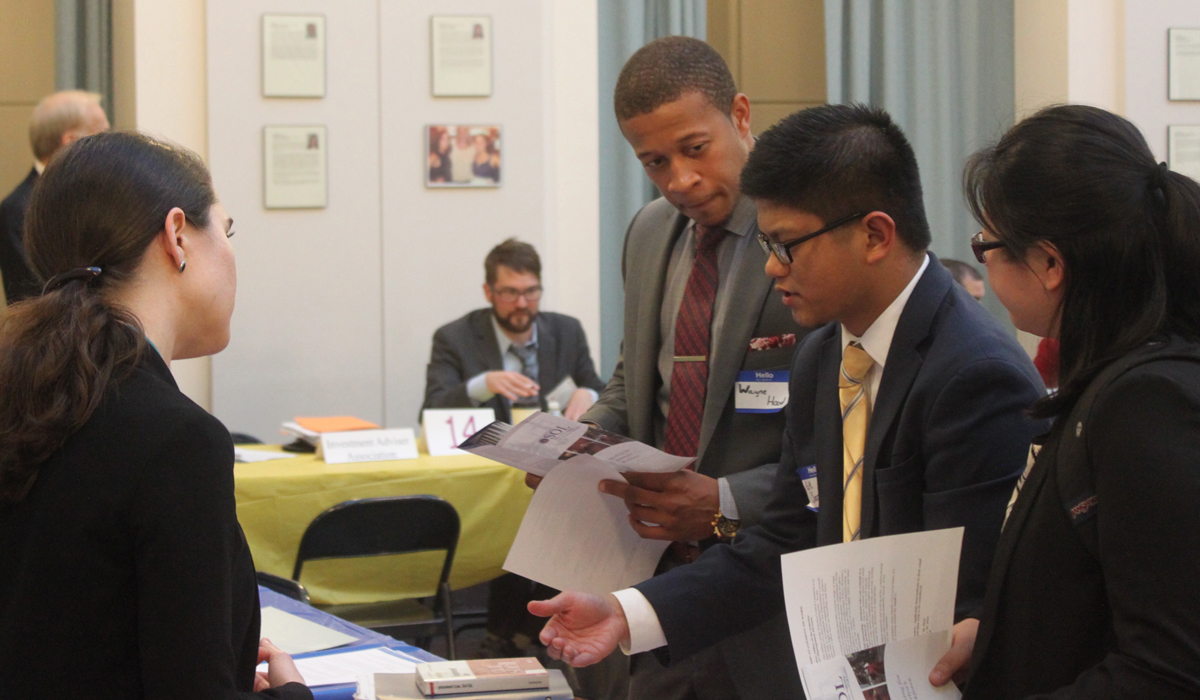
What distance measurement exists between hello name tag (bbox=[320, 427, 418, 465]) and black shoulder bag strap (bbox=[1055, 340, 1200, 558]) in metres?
3.02

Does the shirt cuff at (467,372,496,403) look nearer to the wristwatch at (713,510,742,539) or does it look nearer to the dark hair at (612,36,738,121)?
the dark hair at (612,36,738,121)

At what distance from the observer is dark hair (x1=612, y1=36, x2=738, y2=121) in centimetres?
188

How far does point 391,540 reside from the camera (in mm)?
3408

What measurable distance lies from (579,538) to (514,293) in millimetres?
3012

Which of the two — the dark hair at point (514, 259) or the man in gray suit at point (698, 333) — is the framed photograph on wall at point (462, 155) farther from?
the man in gray suit at point (698, 333)

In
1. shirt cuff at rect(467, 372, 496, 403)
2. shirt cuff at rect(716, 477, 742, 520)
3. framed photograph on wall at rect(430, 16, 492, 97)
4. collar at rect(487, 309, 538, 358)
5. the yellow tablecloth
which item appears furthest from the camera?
framed photograph on wall at rect(430, 16, 492, 97)

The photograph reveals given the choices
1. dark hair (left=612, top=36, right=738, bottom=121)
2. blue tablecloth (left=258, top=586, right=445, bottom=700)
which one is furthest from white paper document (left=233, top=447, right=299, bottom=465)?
dark hair (left=612, top=36, right=738, bottom=121)

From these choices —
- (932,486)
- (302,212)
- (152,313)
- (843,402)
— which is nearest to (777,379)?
(843,402)

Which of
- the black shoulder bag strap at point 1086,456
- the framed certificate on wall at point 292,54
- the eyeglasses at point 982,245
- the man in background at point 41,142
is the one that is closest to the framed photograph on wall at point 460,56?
the framed certificate on wall at point 292,54

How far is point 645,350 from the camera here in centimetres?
199

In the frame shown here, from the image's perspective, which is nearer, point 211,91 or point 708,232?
point 708,232

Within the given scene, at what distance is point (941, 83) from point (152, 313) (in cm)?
565

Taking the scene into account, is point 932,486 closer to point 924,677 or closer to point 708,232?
point 924,677

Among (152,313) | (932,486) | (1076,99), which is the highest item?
(1076,99)
